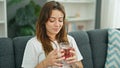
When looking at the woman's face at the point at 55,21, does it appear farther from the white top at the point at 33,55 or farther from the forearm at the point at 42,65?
the forearm at the point at 42,65

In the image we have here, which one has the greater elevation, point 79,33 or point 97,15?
point 97,15

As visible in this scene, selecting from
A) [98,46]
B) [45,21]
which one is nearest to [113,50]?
[98,46]

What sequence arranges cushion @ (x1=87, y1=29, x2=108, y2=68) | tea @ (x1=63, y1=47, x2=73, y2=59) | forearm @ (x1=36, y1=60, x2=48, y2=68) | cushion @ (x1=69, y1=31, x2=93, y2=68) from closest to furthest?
Answer: tea @ (x1=63, y1=47, x2=73, y2=59)
forearm @ (x1=36, y1=60, x2=48, y2=68)
cushion @ (x1=69, y1=31, x2=93, y2=68)
cushion @ (x1=87, y1=29, x2=108, y2=68)

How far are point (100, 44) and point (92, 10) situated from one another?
1.79 m

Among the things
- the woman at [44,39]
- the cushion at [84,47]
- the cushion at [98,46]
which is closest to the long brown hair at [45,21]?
the woman at [44,39]

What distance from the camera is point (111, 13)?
10.6ft

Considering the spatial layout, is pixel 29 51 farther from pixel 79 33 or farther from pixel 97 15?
pixel 97 15

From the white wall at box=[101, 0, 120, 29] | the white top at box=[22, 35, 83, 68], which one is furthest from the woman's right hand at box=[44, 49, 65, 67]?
the white wall at box=[101, 0, 120, 29]

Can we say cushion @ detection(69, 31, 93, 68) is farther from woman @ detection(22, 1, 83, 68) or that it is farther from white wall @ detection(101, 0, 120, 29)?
white wall @ detection(101, 0, 120, 29)

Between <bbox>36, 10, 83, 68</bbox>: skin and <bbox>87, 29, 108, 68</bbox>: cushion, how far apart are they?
1.85 ft

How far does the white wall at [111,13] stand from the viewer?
10.3 feet

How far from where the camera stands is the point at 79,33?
201 cm

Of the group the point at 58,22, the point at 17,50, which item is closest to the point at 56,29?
the point at 58,22

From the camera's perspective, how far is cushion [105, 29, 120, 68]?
6.52 ft
